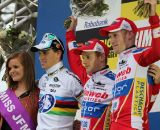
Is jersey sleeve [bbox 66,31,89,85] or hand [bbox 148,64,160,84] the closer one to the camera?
hand [bbox 148,64,160,84]

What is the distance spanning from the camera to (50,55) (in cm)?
339

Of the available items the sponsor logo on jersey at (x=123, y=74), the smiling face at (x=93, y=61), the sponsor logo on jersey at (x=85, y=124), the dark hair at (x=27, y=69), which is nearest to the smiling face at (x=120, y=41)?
the sponsor logo on jersey at (x=123, y=74)

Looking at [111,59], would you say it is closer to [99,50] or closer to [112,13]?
[112,13]

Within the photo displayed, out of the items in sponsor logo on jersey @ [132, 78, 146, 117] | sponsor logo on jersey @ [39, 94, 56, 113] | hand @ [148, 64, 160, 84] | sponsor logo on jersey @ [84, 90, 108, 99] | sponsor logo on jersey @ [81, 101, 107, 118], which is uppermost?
hand @ [148, 64, 160, 84]

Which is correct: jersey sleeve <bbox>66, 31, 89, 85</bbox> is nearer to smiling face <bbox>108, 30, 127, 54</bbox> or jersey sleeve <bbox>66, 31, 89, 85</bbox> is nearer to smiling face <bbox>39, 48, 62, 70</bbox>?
smiling face <bbox>39, 48, 62, 70</bbox>

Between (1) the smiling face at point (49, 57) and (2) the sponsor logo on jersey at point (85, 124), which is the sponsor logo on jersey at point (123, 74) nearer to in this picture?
(2) the sponsor logo on jersey at point (85, 124)

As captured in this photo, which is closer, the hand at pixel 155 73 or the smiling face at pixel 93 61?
the hand at pixel 155 73

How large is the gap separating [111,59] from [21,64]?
0.91 m

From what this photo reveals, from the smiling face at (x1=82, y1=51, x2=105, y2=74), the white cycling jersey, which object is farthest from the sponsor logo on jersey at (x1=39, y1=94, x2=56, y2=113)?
the smiling face at (x1=82, y1=51, x2=105, y2=74)

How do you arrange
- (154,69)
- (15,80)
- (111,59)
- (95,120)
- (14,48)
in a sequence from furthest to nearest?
(14,48), (111,59), (15,80), (95,120), (154,69)

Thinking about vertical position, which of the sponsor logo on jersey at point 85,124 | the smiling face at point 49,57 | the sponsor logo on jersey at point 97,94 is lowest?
the sponsor logo on jersey at point 85,124

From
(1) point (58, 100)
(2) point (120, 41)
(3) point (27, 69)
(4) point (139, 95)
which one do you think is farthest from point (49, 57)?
(4) point (139, 95)

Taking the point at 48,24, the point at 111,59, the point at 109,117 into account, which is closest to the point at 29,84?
the point at 109,117

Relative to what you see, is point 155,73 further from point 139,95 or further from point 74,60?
point 74,60
